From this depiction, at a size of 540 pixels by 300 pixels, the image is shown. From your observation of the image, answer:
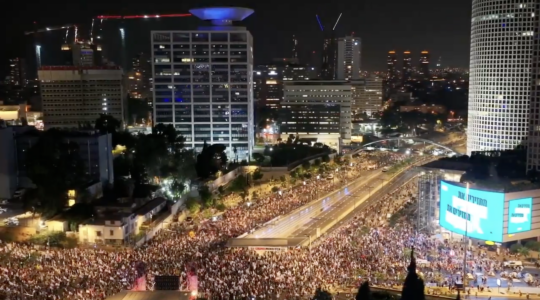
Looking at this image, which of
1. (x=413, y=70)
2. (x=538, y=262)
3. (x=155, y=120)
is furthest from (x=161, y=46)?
(x=413, y=70)

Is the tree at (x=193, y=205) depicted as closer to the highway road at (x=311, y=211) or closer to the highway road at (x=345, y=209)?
the highway road at (x=311, y=211)

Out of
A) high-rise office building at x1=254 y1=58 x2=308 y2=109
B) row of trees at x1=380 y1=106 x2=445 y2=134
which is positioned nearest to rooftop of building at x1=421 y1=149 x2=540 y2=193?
row of trees at x1=380 y1=106 x2=445 y2=134

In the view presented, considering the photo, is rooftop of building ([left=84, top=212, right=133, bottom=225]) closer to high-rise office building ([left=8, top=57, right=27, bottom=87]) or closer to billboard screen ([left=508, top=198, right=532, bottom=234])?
billboard screen ([left=508, top=198, right=532, bottom=234])

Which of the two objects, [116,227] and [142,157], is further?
[142,157]

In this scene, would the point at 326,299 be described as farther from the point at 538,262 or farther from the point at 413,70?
the point at 413,70

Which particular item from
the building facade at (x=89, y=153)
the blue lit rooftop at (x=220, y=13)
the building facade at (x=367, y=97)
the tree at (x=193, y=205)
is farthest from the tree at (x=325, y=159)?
the building facade at (x=367, y=97)

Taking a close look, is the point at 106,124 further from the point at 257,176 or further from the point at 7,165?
the point at 257,176

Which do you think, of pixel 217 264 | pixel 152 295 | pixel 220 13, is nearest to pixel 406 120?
pixel 220 13
